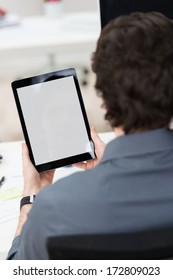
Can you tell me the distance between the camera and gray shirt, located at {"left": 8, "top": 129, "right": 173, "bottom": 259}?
0.68 metres

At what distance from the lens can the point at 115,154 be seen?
2.37 feet

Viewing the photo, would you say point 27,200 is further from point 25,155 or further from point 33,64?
point 33,64

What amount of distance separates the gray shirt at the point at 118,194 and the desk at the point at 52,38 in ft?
5.13

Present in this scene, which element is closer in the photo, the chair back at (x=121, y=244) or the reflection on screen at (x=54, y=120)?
the chair back at (x=121, y=244)

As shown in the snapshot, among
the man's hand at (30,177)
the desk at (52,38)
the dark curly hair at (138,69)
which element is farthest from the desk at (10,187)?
the desk at (52,38)

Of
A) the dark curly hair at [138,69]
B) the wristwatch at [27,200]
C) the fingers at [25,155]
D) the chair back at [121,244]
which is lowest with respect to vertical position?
the wristwatch at [27,200]

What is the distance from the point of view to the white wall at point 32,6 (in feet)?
13.2

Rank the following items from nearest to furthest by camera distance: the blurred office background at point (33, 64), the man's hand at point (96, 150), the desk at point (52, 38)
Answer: the man's hand at point (96, 150), the desk at point (52, 38), the blurred office background at point (33, 64)

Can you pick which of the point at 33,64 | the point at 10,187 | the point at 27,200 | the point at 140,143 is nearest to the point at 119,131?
the point at 140,143

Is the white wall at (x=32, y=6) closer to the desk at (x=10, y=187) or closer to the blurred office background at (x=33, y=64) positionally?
the blurred office background at (x=33, y=64)

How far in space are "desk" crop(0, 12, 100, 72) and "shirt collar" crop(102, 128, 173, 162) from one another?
154cm

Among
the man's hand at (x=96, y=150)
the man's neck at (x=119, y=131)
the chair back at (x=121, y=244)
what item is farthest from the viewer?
the man's hand at (x=96, y=150)

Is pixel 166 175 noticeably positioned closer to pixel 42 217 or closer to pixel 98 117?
pixel 42 217

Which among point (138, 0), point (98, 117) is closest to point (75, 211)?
point (138, 0)
